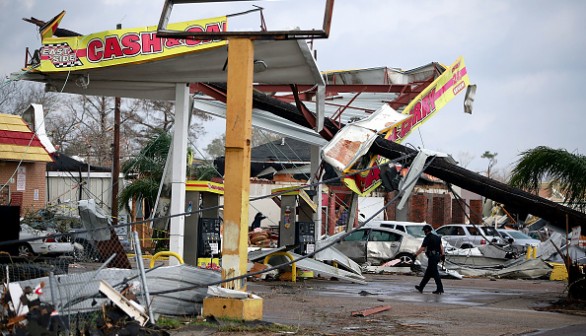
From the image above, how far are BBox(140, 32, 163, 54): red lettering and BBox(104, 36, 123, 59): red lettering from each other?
1.99 feet

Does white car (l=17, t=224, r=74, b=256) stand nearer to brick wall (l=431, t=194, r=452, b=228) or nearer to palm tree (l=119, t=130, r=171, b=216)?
palm tree (l=119, t=130, r=171, b=216)

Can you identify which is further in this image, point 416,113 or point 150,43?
point 416,113

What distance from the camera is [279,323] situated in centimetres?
1255

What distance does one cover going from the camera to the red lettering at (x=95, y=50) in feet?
61.7

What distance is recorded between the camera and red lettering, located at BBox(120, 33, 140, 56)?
18.5 m

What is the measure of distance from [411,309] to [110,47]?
8.77 metres

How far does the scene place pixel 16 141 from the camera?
3017 cm

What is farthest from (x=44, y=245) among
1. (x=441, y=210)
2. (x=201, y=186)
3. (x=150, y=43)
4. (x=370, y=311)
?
(x=441, y=210)

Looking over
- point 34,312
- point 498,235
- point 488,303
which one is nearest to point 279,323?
point 34,312

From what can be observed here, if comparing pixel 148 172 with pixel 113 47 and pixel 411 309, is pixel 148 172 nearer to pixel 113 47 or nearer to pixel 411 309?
pixel 113 47

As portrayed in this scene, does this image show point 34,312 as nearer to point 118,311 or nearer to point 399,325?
point 118,311

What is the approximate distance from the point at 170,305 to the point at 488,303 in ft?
26.2

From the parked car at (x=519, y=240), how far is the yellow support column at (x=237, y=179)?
24154 millimetres

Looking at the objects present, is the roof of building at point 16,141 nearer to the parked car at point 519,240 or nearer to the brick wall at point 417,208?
the parked car at point 519,240
